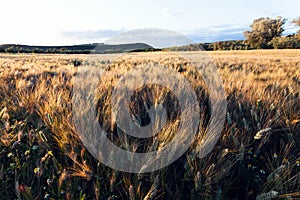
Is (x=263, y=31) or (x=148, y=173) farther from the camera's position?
(x=263, y=31)

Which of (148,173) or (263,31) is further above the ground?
(263,31)

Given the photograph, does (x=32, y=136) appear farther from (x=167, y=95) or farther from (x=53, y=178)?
(x=167, y=95)

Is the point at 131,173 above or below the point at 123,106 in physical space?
below

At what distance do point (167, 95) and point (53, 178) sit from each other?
60.4 inches

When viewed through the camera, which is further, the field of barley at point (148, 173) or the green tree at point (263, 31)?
the green tree at point (263, 31)

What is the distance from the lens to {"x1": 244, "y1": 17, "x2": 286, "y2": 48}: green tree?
45344 millimetres

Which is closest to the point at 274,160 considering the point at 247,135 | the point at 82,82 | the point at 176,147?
the point at 247,135

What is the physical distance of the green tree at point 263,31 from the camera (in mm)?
45344

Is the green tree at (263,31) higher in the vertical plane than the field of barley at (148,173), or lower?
higher

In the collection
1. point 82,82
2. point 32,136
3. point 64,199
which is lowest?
point 64,199

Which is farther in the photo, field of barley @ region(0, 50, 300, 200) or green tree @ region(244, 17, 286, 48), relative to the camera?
green tree @ region(244, 17, 286, 48)

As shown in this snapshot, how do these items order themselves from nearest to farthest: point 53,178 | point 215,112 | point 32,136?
1. point 53,178
2. point 32,136
3. point 215,112

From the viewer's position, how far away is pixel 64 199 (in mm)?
1300

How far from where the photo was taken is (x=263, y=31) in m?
46.2
